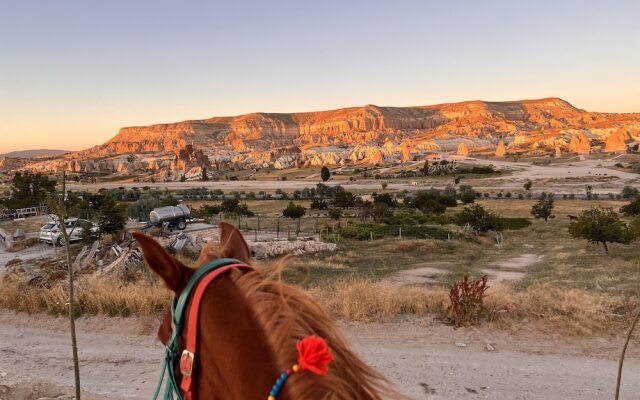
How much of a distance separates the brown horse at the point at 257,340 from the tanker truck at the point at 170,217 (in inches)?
1195

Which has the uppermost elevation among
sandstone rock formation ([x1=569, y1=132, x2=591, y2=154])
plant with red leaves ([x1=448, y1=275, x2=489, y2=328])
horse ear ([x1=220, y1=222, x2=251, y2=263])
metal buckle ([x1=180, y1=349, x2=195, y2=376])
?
sandstone rock formation ([x1=569, y1=132, x2=591, y2=154])

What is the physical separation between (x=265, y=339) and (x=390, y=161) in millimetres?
152017

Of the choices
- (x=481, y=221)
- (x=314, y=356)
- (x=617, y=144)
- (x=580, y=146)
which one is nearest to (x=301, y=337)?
(x=314, y=356)

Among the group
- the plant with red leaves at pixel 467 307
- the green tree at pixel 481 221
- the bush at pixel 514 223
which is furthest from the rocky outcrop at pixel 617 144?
the plant with red leaves at pixel 467 307

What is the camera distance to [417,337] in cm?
976

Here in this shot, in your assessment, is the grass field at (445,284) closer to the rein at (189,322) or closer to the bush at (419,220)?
the rein at (189,322)

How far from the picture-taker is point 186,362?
59.6 inches

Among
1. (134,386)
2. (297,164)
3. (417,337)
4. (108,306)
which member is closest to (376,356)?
(417,337)

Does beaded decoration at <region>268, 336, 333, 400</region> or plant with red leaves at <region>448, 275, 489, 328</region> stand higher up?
beaded decoration at <region>268, 336, 333, 400</region>

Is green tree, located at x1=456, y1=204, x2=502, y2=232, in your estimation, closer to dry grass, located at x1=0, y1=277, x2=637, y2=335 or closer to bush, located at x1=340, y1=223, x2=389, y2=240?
bush, located at x1=340, y1=223, x2=389, y2=240

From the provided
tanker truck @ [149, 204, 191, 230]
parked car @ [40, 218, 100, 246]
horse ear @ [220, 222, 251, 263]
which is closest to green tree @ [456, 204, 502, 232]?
tanker truck @ [149, 204, 191, 230]

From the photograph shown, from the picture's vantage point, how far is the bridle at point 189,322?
1476 mm

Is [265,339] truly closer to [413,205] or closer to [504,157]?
[413,205]

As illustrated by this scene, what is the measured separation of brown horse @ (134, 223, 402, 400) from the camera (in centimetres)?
132
